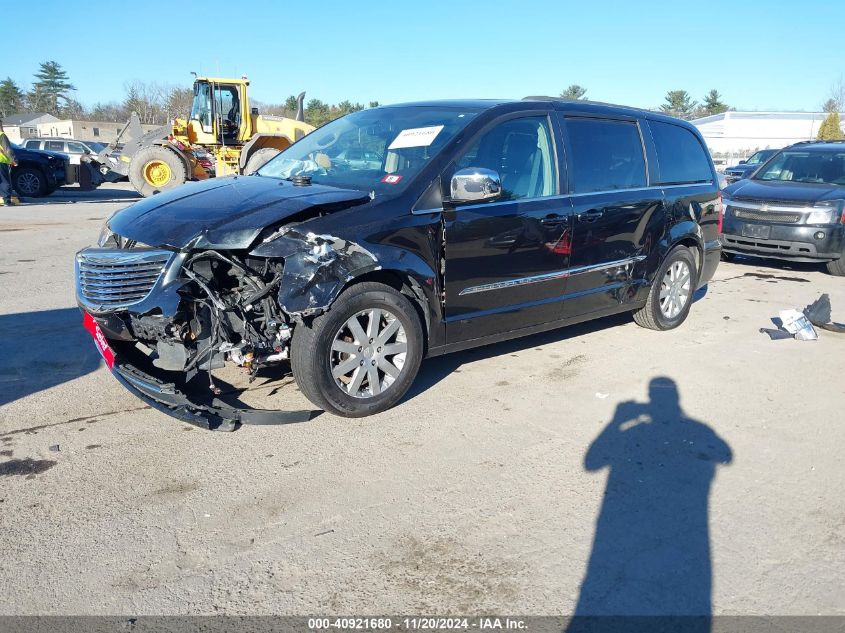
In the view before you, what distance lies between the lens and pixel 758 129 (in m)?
52.4

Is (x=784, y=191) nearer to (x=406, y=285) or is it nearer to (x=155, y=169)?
(x=406, y=285)

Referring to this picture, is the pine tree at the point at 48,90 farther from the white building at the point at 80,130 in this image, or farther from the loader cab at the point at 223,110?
the loader cab at the point at 223,110

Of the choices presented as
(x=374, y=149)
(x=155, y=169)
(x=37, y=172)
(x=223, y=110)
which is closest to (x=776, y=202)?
(x=374, y=149)

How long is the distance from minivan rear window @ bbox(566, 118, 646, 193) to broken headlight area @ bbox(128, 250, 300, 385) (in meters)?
2.55

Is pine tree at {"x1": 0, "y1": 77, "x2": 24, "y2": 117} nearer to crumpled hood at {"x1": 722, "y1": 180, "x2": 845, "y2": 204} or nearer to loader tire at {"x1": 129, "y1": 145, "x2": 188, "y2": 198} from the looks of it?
loader tire at {"x1": 129, "y1": 145, "x2": 188, "y2": 198}

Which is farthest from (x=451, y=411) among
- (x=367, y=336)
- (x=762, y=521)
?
(x=762, y=521)

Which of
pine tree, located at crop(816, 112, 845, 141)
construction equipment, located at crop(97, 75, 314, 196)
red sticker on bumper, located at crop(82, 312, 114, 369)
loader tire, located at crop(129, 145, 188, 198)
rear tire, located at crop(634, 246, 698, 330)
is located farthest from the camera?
pine tree, located at crop(816, 112, 845, 141)

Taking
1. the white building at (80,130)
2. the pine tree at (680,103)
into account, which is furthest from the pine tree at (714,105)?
the white building at (80,130)

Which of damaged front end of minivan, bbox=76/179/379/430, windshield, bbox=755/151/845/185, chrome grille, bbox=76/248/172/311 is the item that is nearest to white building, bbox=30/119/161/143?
windshield, bbox=755/151/845/185

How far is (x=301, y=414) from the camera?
13.5 ft

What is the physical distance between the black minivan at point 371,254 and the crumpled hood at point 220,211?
0.01 m

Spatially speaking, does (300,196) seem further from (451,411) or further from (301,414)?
(451,411)

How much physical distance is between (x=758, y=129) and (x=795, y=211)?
4996 centimetres

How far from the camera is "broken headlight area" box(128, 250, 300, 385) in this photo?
3.81 m
